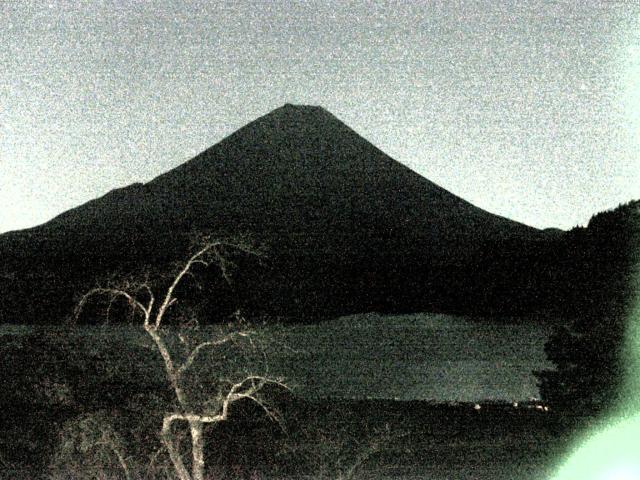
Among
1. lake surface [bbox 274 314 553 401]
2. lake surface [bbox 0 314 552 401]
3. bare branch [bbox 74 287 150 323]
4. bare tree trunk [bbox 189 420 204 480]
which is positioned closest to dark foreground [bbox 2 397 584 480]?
lake surface [bbox 0 314 552 401]

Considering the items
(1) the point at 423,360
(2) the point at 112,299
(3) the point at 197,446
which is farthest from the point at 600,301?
(1) the point at 423,360

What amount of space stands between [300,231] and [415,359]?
168 feet

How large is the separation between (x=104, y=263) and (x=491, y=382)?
48272 millimetres

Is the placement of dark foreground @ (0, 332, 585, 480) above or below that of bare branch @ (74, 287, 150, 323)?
below

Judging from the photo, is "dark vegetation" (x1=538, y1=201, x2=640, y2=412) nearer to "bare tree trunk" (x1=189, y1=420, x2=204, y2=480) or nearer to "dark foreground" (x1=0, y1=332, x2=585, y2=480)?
"dark foreground" (x1=0, y1=332, x2=585, y2=480)

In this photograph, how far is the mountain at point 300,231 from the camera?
5186 cm

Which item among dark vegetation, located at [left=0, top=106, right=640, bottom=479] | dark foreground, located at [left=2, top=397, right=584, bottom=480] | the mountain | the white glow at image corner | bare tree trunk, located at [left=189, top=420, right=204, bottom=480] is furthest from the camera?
the mountain

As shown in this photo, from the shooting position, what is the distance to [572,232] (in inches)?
476

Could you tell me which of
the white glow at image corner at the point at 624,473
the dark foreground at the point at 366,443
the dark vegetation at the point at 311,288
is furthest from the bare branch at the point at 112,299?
the white glow at image corner at the point at 624,473

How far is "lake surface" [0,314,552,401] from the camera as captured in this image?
25.9 meters

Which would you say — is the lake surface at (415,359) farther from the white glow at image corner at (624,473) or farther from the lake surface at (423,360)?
the white glow at image corner at (624,473)

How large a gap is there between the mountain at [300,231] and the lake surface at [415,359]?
74.0 inches

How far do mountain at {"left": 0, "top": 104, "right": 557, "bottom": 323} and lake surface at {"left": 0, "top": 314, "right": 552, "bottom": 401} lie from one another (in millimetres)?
1879

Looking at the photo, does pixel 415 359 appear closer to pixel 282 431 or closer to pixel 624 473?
pixel 282 431
